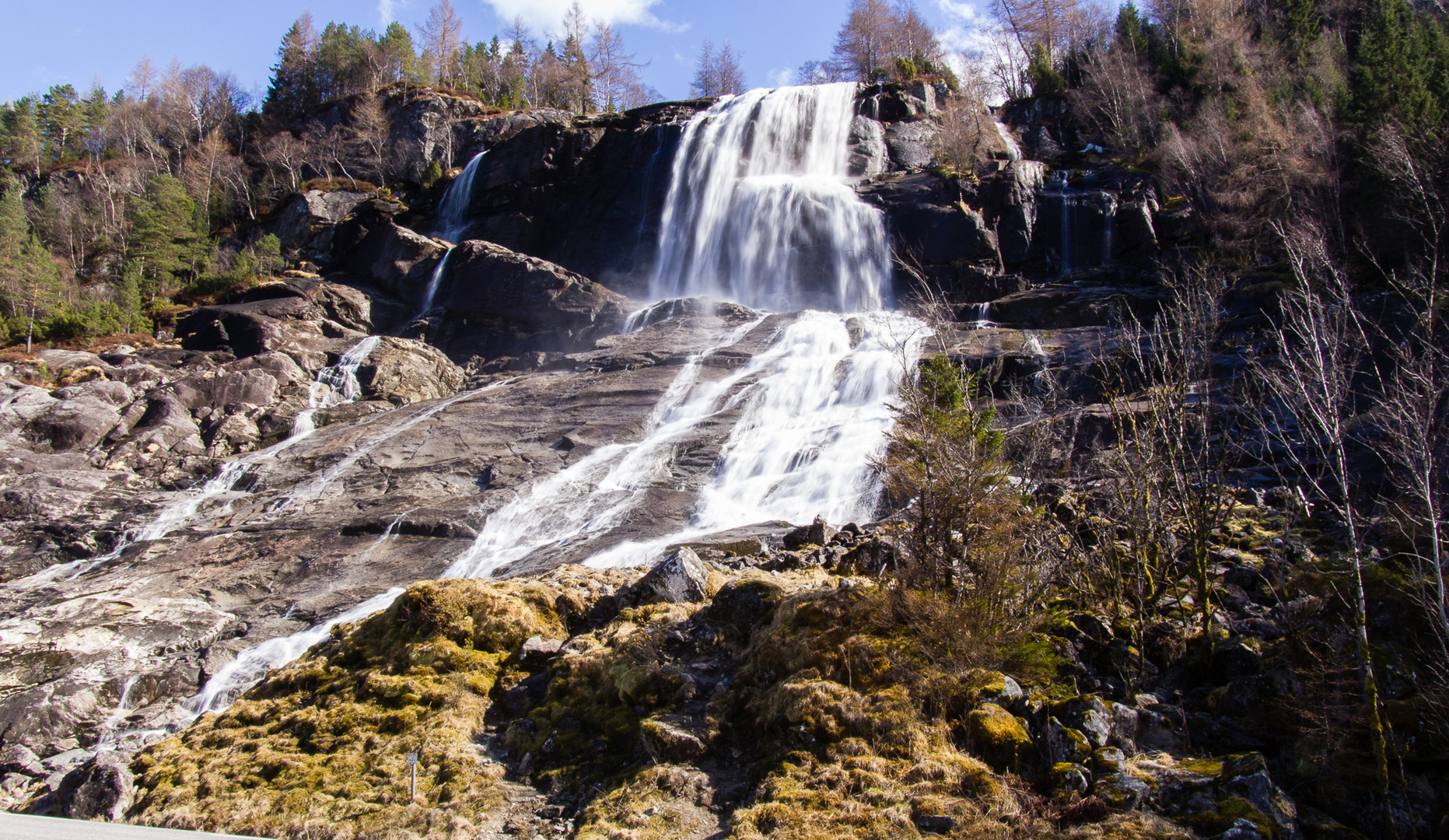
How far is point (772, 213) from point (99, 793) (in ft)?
108

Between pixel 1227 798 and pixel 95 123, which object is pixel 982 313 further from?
pixel 95 123

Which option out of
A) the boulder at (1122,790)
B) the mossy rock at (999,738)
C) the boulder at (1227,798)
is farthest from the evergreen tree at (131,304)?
the boulder at (1227,798)

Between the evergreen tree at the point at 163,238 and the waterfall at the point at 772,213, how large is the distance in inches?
1224

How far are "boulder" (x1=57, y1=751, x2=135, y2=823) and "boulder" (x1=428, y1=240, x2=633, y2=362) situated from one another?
2641 cm

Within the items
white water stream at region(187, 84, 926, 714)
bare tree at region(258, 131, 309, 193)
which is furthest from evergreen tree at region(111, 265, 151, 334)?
bare tree at region(258, 131, 309, 193)

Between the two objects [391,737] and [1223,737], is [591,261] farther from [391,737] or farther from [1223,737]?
[1223,737]

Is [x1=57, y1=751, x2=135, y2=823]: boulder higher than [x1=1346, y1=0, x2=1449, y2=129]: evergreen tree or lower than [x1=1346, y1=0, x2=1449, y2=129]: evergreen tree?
lower

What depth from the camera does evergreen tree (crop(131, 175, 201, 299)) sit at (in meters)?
43.2

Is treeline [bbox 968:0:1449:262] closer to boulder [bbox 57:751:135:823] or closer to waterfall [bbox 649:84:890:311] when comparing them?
waterfall [bbox 649:84:890:311]

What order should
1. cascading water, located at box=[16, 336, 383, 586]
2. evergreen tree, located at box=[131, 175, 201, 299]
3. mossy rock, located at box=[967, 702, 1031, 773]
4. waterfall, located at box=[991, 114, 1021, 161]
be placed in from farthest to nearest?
evergreen tree, located at box=[131, 175, 201, 299], waterfall, located at box=[991, 114, 1021, 161], cascading water, located at box=[16, 336, 383, 586], mossy rock, located at box=[967, 702, 1031, 773]

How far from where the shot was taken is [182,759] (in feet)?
26.2

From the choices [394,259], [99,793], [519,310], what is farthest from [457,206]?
[99,793]

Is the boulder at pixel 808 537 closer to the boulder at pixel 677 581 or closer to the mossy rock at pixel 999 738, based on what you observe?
the boulder at pixel 677 581

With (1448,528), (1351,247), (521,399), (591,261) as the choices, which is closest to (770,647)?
(1448,528)
